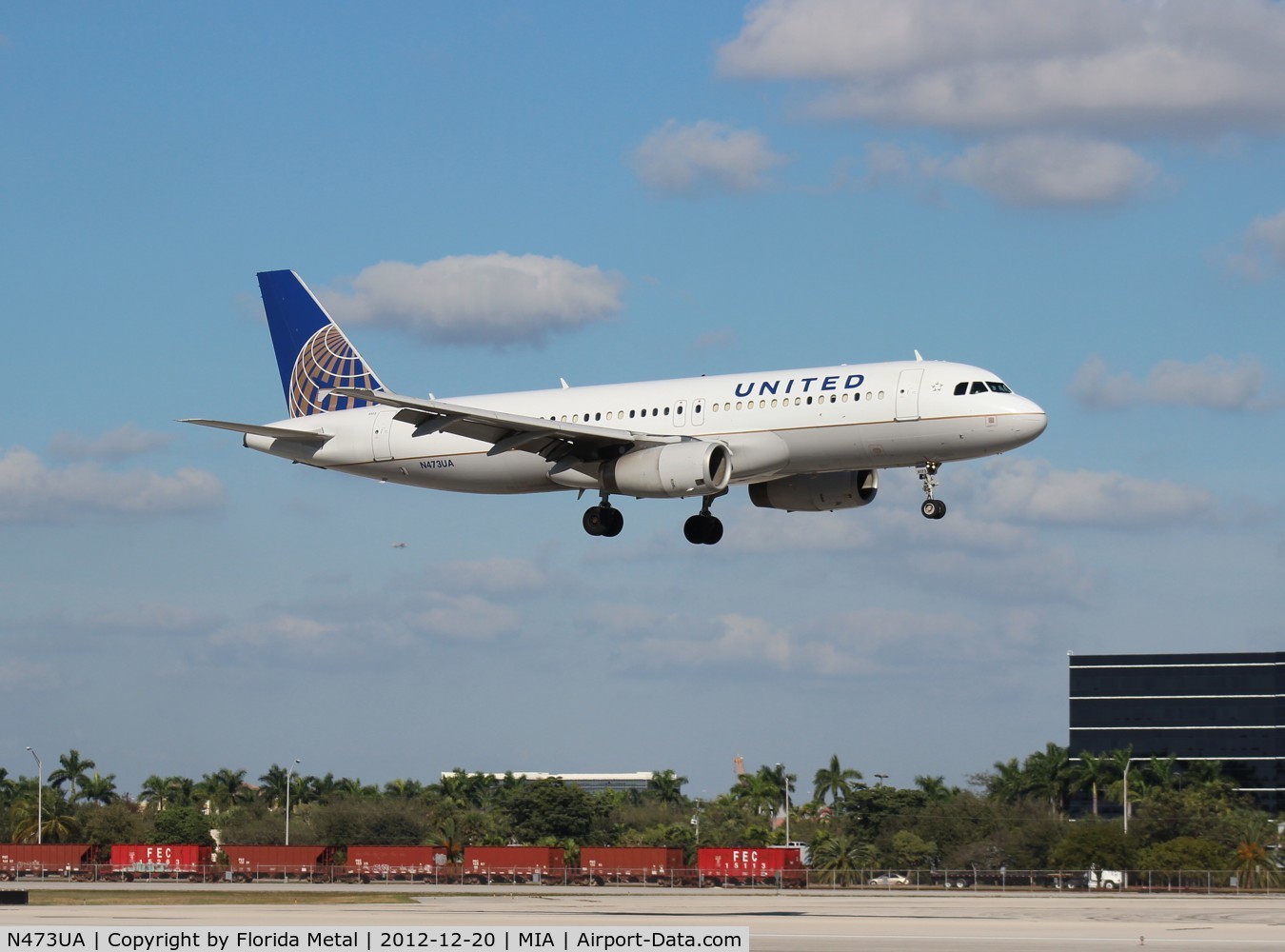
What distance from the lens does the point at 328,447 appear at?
65.9 meters

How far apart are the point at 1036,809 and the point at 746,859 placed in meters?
45.9

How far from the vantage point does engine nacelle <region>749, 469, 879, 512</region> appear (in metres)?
61.2

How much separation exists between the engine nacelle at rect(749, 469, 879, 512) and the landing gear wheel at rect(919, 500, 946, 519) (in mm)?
5523

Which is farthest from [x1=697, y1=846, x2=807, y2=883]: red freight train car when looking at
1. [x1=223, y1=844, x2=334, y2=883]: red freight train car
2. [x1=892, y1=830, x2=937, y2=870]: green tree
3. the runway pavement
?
[x1=892, y1=830, x2=937, y2=870]: green tree

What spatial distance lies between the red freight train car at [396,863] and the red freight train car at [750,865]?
50.5 feet

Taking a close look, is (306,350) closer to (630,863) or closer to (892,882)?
(630,863)

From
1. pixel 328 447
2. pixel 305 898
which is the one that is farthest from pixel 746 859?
pixel 328 447

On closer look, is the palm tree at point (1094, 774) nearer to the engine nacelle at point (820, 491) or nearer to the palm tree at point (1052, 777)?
the palm tree at point (1052, 777)

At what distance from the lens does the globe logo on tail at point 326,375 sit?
6869cm

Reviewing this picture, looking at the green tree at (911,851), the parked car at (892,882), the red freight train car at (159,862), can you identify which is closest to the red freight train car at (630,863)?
the parked car at (892,882)

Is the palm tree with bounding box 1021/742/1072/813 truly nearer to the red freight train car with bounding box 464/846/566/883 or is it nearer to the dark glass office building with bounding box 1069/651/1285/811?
the dark glass office building with bounding box 1069/651/1285/811

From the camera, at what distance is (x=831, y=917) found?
58.1m

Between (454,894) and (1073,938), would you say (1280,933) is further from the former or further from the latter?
(454,894)
